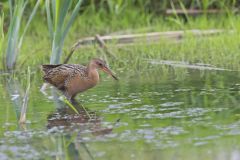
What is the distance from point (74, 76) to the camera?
7.82m

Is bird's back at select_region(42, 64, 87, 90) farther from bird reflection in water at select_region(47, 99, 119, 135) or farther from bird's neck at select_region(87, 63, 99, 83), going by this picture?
bird reflection in water at select_region(47, 99, 119, 135)

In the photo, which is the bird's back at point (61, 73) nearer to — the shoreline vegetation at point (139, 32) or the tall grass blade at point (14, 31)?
the shoreline vegetation at point (139, 32)

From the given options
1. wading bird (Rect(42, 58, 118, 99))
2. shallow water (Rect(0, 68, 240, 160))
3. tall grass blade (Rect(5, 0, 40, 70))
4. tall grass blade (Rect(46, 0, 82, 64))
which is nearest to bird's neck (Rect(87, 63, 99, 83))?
wading bird (Rect(42, 58, 118, 99))

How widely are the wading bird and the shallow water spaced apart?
0.14m

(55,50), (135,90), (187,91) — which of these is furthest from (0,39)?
(187,91)

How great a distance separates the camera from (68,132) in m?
6.21

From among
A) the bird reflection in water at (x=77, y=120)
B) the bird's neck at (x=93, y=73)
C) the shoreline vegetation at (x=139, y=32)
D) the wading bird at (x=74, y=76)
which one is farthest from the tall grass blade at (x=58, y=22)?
the bird reflection in water at (x=77, y=120)

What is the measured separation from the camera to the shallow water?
5.52m

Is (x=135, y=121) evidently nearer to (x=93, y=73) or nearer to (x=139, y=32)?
(x=93, y=73)

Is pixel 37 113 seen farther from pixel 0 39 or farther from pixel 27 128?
pixel 0 39

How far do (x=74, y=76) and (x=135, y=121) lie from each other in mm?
1517

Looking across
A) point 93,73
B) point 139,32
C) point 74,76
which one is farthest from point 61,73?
point 139,32

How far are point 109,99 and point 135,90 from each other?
0.51 meters

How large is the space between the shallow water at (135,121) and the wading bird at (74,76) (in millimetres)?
143
